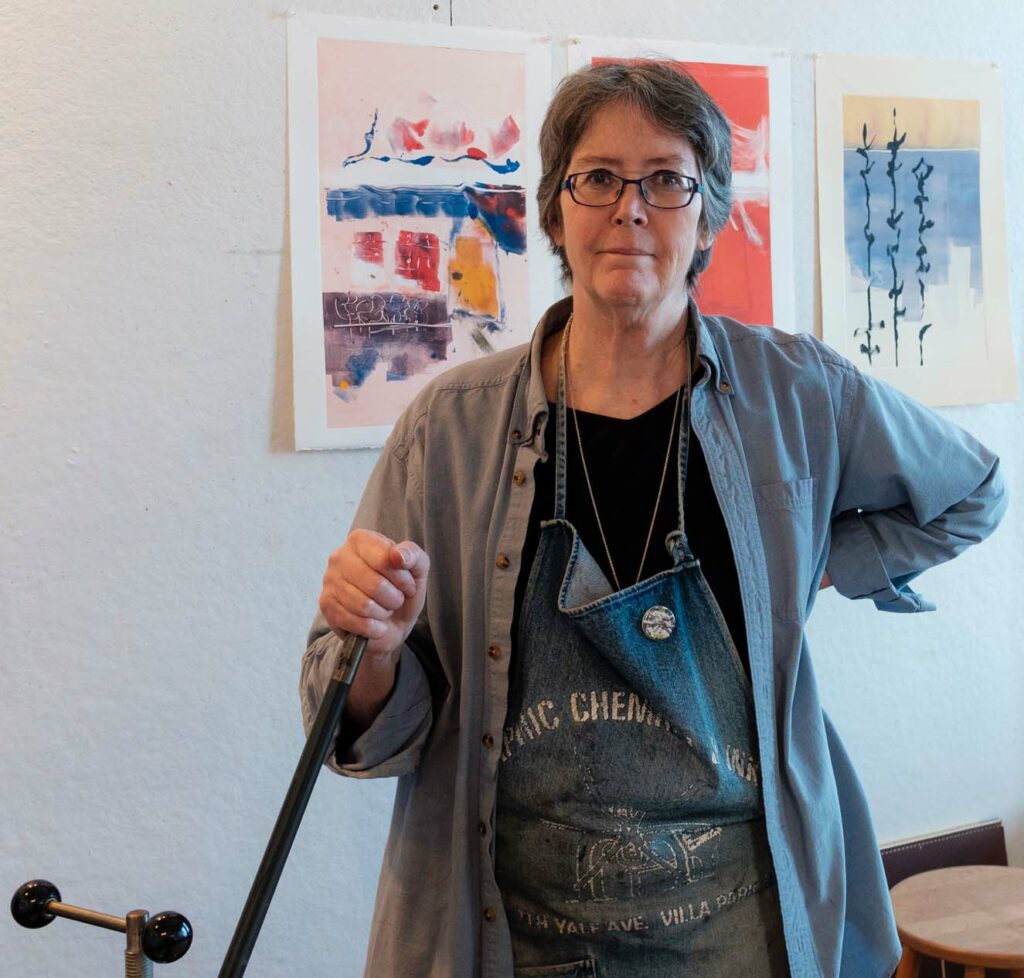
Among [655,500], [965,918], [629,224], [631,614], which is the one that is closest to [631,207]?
[629,224]

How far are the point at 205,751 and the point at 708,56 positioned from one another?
141 cm

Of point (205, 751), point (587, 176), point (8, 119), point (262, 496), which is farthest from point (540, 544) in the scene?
point (8, 119)

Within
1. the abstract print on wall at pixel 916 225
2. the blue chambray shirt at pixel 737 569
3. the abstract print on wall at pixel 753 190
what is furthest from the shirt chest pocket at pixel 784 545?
the abstract print on wall at pixel 916 225

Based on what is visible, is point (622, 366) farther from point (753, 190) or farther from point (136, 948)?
point (753, 190)

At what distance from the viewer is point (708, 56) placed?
6.42 ft

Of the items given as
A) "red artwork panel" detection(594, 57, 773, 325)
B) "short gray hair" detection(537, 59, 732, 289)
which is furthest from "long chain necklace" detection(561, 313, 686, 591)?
"red artwork panel" detection(594, 57, 773, 325)

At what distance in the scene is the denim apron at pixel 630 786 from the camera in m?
1.05

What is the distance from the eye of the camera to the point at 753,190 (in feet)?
6.58

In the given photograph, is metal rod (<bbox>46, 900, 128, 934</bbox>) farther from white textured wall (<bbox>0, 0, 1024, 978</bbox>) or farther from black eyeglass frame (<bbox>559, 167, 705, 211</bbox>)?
white textured wall (<bbox>0, 0, 1024, 978</bbox>)

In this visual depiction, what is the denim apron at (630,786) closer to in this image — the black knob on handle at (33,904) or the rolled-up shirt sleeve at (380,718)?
the rolled-up shirt sleeve at (380,718)

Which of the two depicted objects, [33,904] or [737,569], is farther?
[737,569]

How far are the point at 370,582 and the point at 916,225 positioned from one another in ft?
5.30

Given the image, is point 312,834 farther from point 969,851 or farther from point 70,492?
point 969,851

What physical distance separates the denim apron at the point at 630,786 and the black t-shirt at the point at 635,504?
0.02 metres
